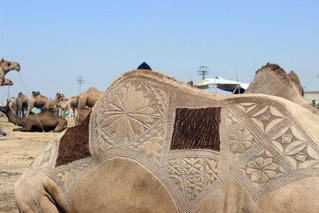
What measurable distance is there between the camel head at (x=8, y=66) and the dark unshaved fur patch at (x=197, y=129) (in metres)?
16.2

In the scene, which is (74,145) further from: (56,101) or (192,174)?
(56,101)

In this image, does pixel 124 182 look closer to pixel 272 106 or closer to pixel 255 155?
pixel 255 155

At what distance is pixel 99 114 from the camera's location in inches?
132

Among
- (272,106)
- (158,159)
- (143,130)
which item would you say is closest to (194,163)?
(158,159)

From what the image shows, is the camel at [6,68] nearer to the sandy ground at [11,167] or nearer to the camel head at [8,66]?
the camel head at [8,66]

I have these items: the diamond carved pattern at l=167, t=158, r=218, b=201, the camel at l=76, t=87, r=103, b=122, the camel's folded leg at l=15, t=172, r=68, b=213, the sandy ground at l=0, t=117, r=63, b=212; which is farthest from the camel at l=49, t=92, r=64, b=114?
the diamond carved pattern at l=167, t=158, r=218, b=201

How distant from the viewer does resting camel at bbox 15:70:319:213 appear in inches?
106

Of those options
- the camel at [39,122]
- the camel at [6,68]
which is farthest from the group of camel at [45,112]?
the camel at [6,68]

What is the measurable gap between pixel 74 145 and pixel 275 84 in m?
2.31

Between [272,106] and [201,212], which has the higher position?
[272,106]

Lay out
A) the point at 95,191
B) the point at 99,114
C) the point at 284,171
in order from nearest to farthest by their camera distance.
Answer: the point at 284,171
the point at 95,191
the point at 99,114

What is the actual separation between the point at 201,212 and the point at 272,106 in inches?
34.8

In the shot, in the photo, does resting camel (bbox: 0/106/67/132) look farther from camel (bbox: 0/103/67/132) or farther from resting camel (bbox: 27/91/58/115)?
resting camel (bbox: 27/91/58/115)

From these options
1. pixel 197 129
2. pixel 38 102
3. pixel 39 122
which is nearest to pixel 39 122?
pixel 39 122
